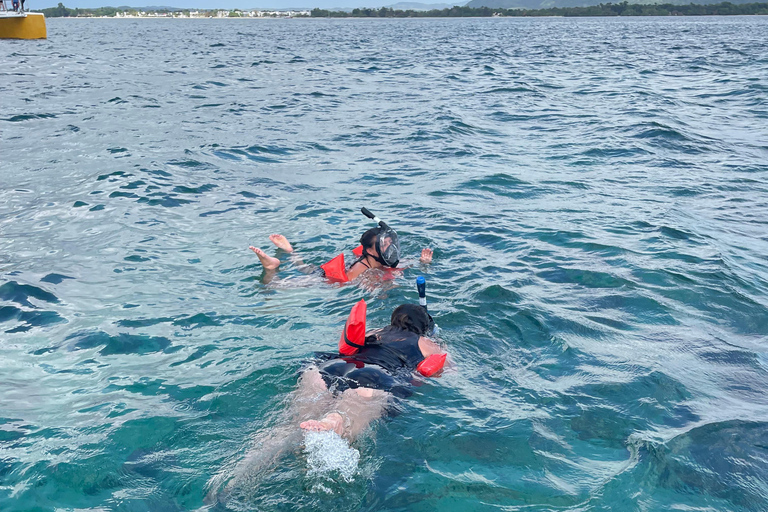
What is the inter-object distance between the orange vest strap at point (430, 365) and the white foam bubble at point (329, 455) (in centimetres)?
113

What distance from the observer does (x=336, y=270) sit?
7762mm

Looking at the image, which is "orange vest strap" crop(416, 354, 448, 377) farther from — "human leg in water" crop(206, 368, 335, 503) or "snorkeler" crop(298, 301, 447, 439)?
"human leg in water" crop(206, 368, 335, 503)

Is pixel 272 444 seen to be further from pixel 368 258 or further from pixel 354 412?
pixel 368 258

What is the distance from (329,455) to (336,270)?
3.62 m

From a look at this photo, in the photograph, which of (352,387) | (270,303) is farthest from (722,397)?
(270,303)

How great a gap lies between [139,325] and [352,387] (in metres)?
2.79

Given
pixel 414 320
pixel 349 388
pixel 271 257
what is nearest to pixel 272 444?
pixel 349 388

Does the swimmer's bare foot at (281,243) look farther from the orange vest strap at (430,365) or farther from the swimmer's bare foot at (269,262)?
the orange vest strap at (430,365)

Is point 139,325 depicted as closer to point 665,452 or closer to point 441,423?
point 441,423

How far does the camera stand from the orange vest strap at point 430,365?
5.38m

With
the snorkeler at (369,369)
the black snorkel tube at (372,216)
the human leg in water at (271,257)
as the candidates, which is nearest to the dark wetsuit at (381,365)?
the snorkeler at (369,369)

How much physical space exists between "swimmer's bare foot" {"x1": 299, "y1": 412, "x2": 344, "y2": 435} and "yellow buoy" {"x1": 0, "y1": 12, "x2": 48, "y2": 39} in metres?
49.6

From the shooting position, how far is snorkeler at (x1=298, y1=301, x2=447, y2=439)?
15.9 ft

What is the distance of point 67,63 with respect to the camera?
33438 mm
